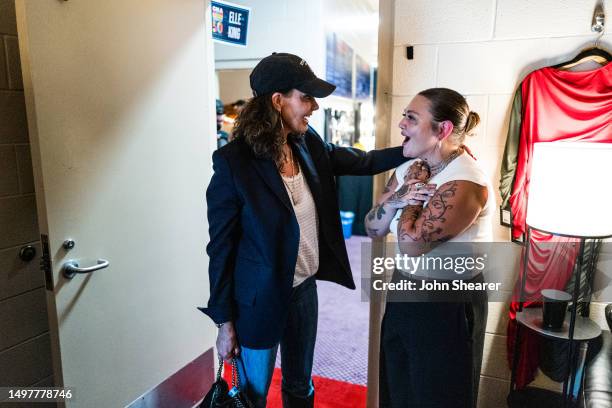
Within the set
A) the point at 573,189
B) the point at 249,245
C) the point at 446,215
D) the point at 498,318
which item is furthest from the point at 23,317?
the point at 573,189

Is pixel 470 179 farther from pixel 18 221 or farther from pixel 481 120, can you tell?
pixel 18 221

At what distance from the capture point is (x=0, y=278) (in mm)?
1450

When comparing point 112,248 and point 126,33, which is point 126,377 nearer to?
point 112,248

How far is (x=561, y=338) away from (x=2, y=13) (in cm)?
215

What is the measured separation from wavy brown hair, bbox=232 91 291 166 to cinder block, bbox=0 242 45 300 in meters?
0.92

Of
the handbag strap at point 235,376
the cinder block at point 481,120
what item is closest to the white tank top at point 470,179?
the cinder block at point 481,120

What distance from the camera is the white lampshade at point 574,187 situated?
4.13 feet

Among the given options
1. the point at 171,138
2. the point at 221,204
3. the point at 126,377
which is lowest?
the point at 126,377

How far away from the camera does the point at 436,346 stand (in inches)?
50.9

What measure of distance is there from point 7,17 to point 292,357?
150 centimetres

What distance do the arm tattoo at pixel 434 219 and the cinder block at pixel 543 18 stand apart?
0.70m

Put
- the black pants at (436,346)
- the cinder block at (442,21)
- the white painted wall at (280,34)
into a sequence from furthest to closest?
the white painted wall at (280,34) < the cinder block at (442,21) < the black pants at (436,346)

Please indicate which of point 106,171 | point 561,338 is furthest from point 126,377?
point 561,338

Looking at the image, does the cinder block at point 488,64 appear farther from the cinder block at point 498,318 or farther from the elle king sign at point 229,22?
the elle king sign at point 229,22
